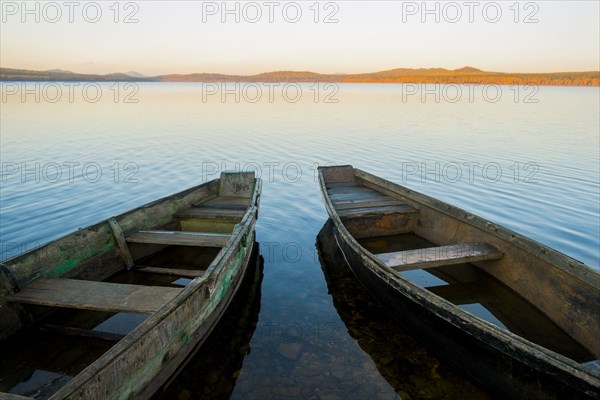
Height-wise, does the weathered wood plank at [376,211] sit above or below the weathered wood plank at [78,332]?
above

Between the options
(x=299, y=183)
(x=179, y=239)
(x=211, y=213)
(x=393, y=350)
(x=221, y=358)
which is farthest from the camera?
(x=299, y=183)

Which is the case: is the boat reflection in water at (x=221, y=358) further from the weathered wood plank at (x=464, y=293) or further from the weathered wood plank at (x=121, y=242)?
the weathered wood plank at (x=464, y=293)

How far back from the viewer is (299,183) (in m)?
15.4

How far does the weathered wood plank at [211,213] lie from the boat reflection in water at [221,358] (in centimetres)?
197

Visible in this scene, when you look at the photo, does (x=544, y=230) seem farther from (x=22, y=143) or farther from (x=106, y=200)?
(x=22, y=143)

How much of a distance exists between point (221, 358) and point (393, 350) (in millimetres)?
2763

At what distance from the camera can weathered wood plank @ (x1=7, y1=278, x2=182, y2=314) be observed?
15.2 ft

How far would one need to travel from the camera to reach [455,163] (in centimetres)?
1814

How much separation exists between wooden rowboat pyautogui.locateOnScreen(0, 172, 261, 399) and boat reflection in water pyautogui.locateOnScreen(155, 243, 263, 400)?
18cm

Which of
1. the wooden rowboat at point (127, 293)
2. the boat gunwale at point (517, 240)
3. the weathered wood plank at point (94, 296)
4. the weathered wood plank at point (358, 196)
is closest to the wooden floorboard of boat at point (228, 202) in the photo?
the wooden rowboat at point (127, 293)

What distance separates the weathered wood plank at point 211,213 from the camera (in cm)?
845

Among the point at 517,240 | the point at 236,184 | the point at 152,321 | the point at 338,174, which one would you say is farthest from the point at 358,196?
the point at 152,321

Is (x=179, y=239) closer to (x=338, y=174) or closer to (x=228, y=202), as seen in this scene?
(x=228, y=202)

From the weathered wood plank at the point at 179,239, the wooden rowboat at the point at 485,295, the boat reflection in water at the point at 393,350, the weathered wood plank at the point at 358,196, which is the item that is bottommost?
the boat reflection in water at the point at 393,350
